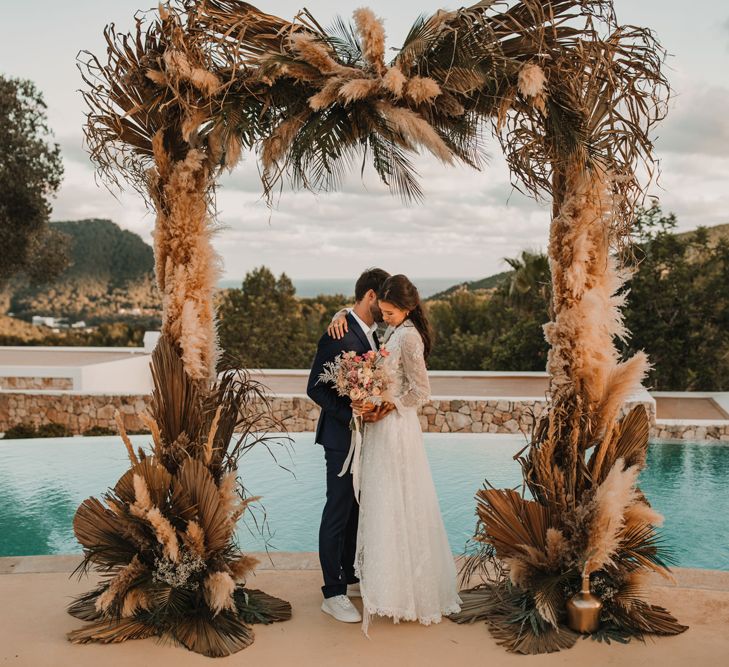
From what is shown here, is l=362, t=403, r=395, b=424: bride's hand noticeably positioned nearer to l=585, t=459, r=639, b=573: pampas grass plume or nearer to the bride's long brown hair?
the bride's long brown hair

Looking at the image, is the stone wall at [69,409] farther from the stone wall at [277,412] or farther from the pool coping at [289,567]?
the pool coping at [289,567]

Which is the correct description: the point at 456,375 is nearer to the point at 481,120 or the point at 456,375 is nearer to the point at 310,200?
the point at 481,120

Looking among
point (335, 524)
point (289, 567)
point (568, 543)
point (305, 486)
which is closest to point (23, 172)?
point (305, 486)

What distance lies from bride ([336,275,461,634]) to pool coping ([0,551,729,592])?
0.92 metres

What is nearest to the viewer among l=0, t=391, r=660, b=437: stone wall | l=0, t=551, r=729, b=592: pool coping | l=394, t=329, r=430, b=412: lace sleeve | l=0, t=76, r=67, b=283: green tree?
l=394, t=329, r=430, b=412: lace sleeve

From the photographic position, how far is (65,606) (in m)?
4.30

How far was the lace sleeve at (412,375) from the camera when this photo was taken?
4125 mm

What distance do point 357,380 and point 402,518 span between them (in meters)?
0.75

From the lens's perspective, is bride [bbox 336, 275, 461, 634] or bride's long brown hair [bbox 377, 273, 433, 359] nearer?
bride [bbox 336, 275, 461, 634]

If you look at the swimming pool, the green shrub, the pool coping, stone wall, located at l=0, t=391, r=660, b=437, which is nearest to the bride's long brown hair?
the pool coping

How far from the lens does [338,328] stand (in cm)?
429

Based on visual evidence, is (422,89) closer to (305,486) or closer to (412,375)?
(412,375)

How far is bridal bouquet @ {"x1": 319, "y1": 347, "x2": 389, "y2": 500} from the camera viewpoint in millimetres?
3996

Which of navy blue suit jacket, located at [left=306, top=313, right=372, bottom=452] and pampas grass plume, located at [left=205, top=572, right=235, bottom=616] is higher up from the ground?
navy blue suit jacket, located at [left=306, top=313, right=372, bottom=452]
